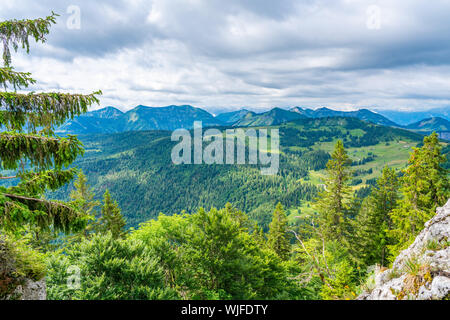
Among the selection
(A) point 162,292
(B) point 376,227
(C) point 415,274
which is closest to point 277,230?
(B) point 376,227

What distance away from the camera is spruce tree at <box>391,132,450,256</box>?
2142 cm

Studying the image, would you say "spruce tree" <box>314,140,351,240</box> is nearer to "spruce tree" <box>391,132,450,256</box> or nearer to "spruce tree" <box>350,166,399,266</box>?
"spruce tree" <box>350,166,399,266</box>

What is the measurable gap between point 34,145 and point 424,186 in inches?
1121

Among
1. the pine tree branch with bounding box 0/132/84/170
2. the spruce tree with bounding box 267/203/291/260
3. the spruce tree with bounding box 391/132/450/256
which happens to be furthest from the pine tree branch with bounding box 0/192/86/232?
the spruce tree with bounding box 267/203/291/260

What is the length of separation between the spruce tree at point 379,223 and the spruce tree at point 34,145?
3419cm

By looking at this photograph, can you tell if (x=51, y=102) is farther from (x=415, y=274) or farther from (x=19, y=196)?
(x=415, y=274)

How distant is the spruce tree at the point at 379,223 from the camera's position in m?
31.6

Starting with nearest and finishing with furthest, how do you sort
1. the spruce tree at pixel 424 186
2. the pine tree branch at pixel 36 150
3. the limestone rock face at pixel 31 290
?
the pine tree branch at pixel 36 150, the limestone rock face at pixel 31 290, the spruce tree at pixel 424 186

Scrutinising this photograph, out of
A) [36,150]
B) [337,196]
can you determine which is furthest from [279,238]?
[36,150]

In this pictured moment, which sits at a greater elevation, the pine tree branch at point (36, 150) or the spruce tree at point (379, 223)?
the pine tree branch at point (36, 150)

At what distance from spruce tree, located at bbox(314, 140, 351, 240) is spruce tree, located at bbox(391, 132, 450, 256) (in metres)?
6.16

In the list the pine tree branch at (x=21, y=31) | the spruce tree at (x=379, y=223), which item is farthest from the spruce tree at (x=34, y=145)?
the spruce tree at (x=379, y=223)

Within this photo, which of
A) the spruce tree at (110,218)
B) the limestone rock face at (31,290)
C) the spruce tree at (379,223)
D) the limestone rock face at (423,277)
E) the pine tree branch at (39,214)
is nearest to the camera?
the limestone rock face at (423,277)

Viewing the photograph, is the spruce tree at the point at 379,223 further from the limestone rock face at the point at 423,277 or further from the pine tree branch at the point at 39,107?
the pine tree branch at the point at 39,107
